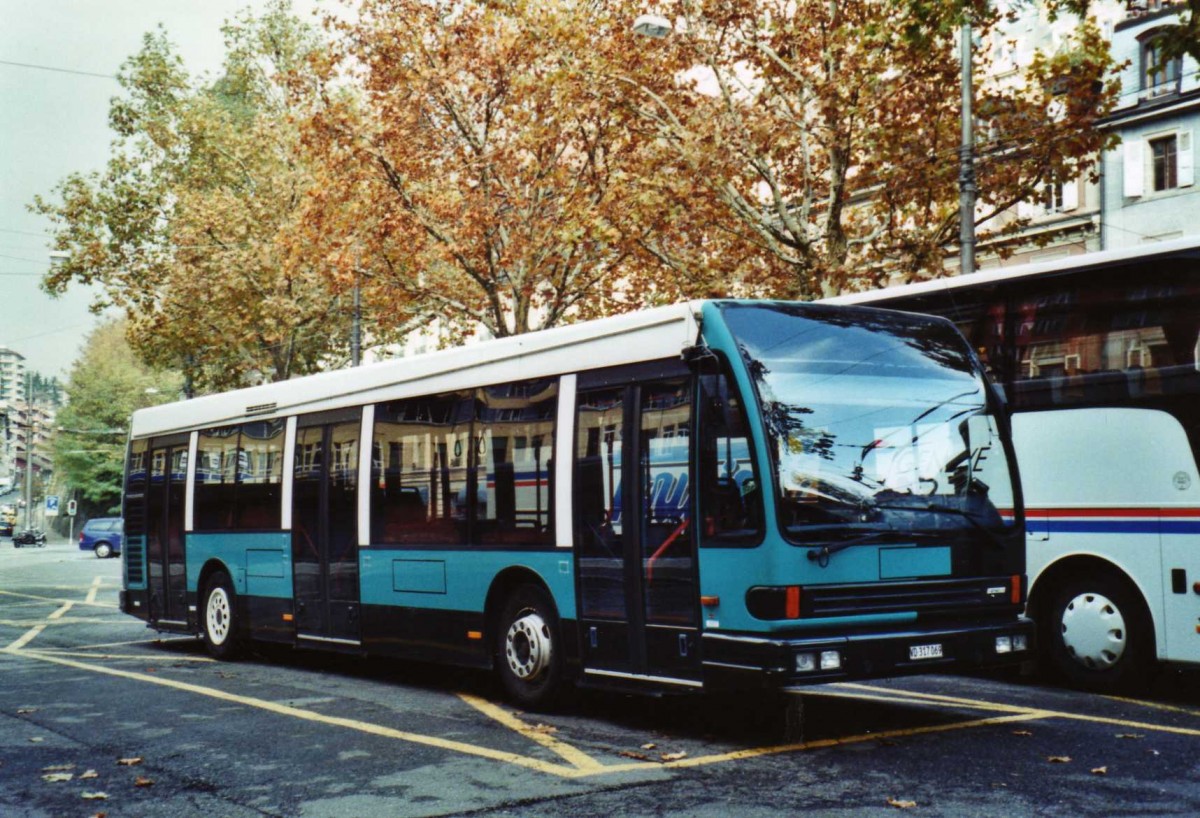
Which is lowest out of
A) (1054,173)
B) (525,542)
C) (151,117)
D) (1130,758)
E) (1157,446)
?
(1130,758)

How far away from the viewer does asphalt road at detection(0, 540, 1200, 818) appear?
6.92 metres

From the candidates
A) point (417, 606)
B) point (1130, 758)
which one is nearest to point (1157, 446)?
point (1130, 758)

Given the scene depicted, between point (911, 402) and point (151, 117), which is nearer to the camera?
point (911, 402)

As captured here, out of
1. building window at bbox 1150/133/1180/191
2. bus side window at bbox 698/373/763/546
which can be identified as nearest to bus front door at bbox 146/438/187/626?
bus side window at bbox 698/373/763/546

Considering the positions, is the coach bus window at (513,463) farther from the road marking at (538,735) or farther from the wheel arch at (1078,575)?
the wheel arch at (1078,575)

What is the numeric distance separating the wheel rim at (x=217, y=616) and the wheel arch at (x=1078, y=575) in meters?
8.23

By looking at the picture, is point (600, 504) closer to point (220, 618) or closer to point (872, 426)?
point (872, 426)

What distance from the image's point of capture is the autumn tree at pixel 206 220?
37.4 metres

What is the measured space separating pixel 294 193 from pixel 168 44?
22.0 feet

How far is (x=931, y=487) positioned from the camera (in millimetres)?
8781

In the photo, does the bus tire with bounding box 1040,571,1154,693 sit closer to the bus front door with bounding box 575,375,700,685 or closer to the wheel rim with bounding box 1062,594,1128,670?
the wheel rim with bounding box 1062,594,1128,670

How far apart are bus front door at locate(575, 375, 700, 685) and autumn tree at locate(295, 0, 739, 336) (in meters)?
14.9

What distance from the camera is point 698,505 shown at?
862 cm

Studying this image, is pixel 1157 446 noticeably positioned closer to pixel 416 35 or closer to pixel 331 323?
pixel 416 35
